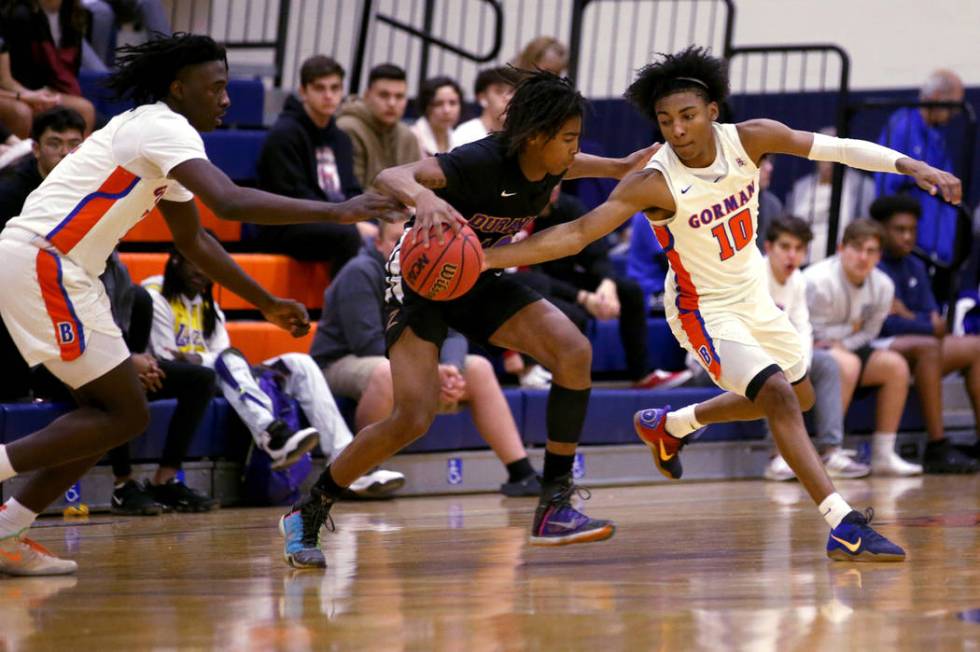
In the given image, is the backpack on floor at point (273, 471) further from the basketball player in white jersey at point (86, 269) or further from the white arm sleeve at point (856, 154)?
the white arm sleeve at point (856, 154)

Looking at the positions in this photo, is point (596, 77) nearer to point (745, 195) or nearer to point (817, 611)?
point (745, 195)

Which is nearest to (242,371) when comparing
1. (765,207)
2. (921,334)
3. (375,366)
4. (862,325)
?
(375,366)

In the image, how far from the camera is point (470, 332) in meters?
5.02

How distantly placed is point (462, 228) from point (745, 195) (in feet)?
4.08

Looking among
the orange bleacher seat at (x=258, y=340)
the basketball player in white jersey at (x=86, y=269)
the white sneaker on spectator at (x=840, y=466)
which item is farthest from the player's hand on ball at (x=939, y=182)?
the orange bleacher seat at (x=258, y=340)

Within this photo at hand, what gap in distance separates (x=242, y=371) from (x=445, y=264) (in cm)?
272

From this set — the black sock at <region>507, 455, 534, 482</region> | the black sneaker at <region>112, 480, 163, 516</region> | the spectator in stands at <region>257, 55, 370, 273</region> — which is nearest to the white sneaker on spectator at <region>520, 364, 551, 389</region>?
the black sock at <region>507, 455, 534, 482</region>

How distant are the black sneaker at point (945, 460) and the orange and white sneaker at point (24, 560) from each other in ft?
18.2

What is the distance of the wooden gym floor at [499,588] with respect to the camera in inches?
138

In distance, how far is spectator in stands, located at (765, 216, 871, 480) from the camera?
8250mm

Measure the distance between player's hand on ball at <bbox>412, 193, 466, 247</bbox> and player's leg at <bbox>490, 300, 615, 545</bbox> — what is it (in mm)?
646

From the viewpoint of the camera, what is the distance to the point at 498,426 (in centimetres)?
729

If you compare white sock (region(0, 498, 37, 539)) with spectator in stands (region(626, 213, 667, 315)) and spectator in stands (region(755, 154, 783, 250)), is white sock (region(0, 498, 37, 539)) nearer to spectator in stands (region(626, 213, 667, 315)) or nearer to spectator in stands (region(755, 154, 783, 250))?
spectator in stands (region(626, 213, 667, 315))

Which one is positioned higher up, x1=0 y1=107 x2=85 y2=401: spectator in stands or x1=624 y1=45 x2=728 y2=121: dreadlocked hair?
x1=624 y1=45 x2=728 y2=121: dreadlocked hair
